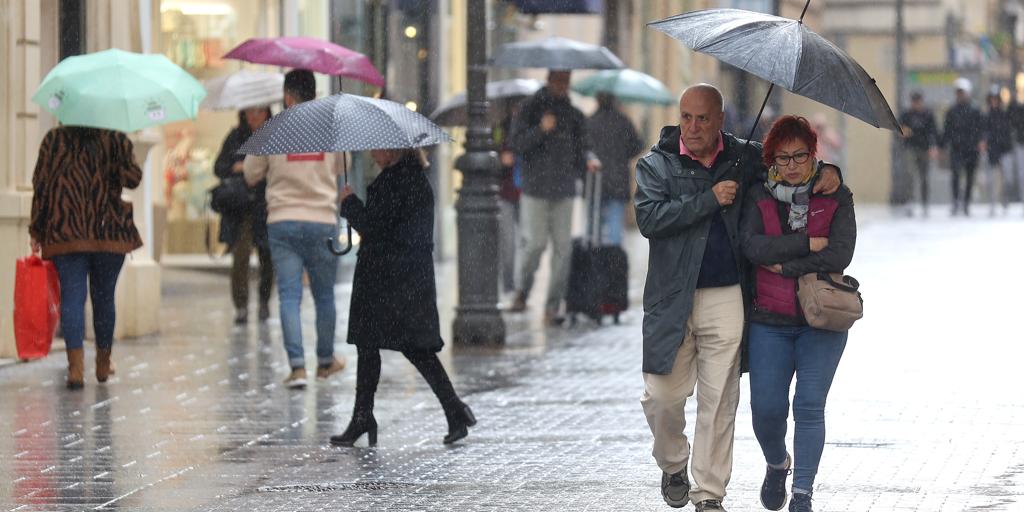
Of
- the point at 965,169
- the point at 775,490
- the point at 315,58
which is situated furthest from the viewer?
the point at 965,169

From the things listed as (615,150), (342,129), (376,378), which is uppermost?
(342,129)

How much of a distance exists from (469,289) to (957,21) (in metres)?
35.7

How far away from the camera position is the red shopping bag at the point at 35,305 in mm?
11688

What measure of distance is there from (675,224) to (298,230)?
4838mm

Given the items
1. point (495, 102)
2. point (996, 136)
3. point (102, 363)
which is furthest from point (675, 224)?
point (996, 136)

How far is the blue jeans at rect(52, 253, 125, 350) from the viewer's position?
11539mm

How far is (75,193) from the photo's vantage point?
1138 cm

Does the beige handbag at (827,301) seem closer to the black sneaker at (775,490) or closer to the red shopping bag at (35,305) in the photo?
the black sneaker at (775,490)

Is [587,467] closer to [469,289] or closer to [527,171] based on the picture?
[469,289]

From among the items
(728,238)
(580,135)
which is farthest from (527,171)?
(728,238)

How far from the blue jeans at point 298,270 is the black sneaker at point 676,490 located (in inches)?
181

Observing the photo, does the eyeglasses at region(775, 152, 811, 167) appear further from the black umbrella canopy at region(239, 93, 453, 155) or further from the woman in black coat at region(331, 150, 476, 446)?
the woman in black coat at region(331, 150, 476, 446)

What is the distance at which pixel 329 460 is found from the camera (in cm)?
898

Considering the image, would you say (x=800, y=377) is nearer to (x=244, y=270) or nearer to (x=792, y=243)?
(x=792, y=243)
